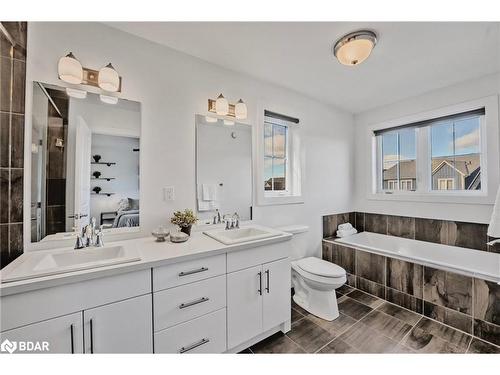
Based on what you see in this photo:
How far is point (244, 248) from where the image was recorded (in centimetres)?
146

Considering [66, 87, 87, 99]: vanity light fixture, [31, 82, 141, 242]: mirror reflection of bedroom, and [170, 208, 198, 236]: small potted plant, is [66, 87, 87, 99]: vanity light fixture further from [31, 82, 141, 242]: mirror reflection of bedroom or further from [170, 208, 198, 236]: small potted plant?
[170, 208, 198, 236]: small potted plant

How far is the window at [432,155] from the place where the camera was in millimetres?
2354

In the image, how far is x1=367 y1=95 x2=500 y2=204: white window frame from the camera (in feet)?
6.95

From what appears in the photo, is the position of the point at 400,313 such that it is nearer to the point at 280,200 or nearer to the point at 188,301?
the point at 280,200

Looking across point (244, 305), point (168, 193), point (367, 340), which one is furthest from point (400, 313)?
point (168, 193)

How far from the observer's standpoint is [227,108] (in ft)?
6.30

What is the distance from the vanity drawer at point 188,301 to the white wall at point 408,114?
8.60 ft

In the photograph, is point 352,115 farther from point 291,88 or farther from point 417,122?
point 291,88

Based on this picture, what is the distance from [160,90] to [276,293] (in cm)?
185

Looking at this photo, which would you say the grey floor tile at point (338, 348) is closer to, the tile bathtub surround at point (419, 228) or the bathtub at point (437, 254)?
the bathtub at point (437, 254)

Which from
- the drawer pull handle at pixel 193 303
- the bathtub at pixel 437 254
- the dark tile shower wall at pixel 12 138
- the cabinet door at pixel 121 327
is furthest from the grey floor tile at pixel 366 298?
the dark tile shower wall at pixel 12 138

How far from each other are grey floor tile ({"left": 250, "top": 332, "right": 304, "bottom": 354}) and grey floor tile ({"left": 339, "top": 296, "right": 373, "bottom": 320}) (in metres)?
0.73

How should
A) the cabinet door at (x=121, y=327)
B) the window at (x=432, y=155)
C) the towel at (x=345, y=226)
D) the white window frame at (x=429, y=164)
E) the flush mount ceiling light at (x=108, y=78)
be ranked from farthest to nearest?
1. the towel at (x=345, y=226)
2. the window at (x=432, y=155)
3. the white window frame at (x=429, y=164)
4. the flush mount ceiling light at (x=108, y=78)
5. the cabinet door at (x=121, y=327)
